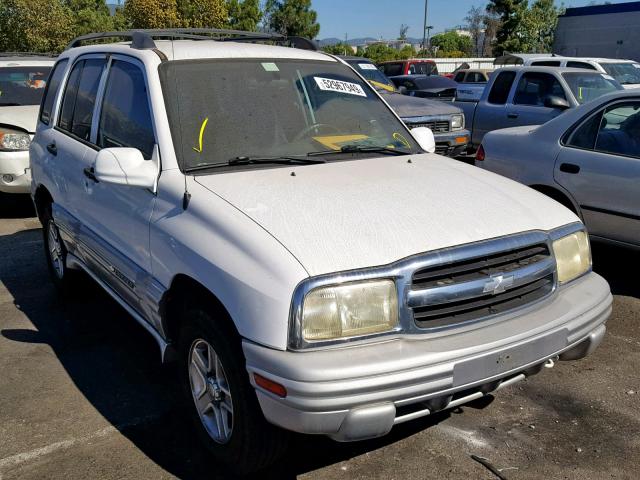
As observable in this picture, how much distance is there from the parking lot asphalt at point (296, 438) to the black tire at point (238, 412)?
0.26 m

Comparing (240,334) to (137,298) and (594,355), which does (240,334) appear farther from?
(594,355)

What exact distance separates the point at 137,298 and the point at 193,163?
807 mm

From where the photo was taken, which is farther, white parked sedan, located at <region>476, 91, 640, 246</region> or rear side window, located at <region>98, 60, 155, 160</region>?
white parked sedan, located at <region>476, 91, 640, 246</region>

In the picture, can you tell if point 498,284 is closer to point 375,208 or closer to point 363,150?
point 375,208

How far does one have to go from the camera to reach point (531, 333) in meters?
2.73

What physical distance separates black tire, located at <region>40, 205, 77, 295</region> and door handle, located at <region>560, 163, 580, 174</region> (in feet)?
13.2

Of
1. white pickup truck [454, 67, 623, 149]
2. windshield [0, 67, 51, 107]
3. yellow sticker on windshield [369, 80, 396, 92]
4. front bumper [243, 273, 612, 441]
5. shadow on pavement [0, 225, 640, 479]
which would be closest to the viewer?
front bumper [243, 273, 612, 441]

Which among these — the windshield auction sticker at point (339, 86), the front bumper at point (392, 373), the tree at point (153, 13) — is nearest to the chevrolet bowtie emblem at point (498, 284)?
the front bumper at point (392, 373)

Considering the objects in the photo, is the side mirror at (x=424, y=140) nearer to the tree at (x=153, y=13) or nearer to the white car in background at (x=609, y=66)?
the white car in background at (x=609, y=66)

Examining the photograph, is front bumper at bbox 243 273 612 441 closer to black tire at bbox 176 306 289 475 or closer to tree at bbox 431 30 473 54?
black tire at bbox 176 306 289 475

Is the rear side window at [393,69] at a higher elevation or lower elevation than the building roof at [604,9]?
lower

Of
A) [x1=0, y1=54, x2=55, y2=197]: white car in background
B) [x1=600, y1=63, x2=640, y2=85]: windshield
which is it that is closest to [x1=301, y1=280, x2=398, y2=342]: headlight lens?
[x1=0, y1=54, x2=55, y2=197]: white car in background

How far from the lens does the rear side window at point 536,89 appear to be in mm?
9453

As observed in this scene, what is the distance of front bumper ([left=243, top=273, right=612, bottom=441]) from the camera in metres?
2.36
